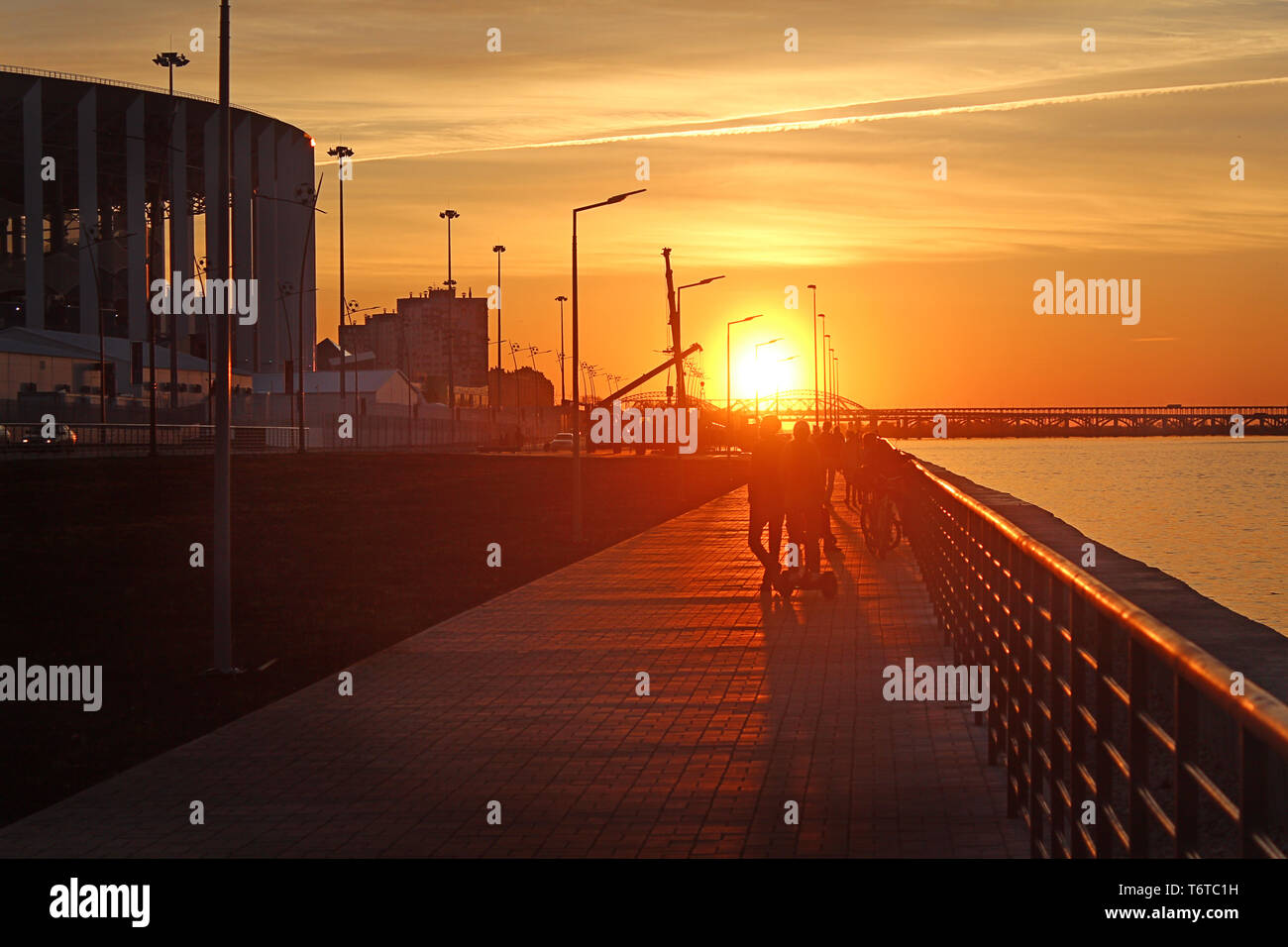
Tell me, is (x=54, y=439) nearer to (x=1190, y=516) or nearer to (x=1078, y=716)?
(x=1190, y=516)

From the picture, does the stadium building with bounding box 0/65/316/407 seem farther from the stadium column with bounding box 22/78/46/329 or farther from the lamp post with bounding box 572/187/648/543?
the lamp post with bounding box 572/187/648/543

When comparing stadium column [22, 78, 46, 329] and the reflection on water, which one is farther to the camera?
stadium column [22, 78, 46, 329]

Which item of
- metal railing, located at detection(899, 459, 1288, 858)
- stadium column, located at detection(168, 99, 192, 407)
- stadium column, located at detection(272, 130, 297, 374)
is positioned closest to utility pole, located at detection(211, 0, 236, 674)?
metal railing, located at detection(899, 459, 1288, 858)

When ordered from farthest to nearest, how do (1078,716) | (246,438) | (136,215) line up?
(136,215), (246,438), (1078,716)

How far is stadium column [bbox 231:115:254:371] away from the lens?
102m

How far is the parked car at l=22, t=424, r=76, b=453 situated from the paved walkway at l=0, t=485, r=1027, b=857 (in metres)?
36.9

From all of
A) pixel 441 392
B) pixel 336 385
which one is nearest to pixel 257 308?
pixel 336 385

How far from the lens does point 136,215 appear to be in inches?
3851

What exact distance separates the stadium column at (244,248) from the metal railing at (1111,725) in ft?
313

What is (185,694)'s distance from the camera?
40.0 ft

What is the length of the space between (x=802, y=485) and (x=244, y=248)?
9017 centimetres

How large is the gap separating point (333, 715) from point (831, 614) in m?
7.41

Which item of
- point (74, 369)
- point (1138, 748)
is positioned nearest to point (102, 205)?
point (74, 369)
